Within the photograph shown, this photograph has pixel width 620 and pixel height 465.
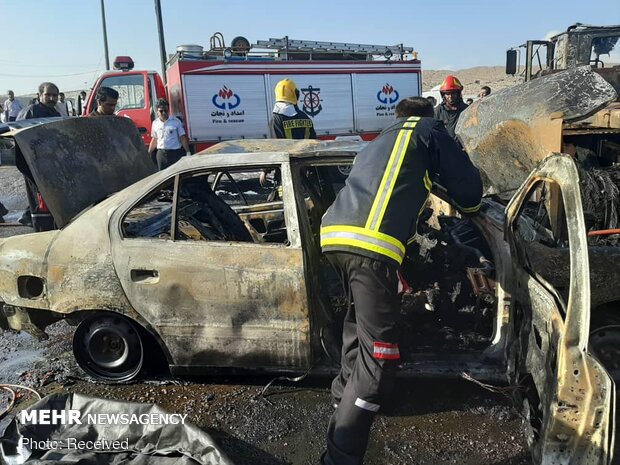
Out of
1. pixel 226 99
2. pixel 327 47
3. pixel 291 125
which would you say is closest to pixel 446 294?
pixel 291 125

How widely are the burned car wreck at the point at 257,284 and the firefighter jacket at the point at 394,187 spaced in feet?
1.22

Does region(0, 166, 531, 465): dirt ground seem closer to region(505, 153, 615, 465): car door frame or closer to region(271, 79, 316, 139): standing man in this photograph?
region(505, 153, 615, 465): car door frame

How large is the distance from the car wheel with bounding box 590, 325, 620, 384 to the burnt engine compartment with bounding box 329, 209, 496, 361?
0.54 metres

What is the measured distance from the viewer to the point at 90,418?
2668 millimetres

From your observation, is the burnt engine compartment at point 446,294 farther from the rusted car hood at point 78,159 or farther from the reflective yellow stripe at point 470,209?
the rusted car hood at point 78,159

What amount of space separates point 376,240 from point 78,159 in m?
2.56

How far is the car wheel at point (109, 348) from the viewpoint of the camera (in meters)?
3.18

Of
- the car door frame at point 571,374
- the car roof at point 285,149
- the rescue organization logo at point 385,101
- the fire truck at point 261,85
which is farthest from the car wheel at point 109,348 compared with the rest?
the rescue organization logo at point 385,101

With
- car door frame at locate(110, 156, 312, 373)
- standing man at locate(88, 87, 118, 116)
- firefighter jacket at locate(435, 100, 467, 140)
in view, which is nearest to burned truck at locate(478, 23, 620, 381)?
firefighter jacket at locate(435, 100, 467, 140)

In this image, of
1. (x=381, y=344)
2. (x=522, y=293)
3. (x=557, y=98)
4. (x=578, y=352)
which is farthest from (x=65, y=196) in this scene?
(x=557, y=98)

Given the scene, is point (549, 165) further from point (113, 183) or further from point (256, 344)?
point (113, 183)

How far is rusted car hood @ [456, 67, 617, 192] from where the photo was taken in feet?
13.4

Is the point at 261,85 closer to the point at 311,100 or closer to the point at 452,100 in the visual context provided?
the point at 311,100

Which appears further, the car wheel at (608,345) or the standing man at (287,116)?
the standing man at (287,116)
